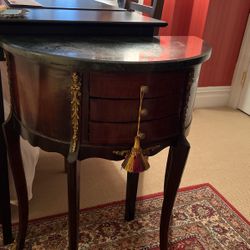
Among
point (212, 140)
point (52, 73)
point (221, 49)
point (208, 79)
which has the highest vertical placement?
point (52, 73)

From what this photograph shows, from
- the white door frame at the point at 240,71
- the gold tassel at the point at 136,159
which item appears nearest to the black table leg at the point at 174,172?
the gold tassel at the point at 136,159

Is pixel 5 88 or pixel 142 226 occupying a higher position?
pixel 5 88

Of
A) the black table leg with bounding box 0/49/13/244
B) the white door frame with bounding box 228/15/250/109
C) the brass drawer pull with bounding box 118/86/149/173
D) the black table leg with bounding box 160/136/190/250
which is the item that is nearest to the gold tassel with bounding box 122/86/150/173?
the brass drawer pull with bounding box 118/86/149/173

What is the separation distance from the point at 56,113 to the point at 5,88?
590 millimetres

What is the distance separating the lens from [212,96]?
258 cm

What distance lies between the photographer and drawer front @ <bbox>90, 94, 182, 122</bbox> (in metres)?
0.71

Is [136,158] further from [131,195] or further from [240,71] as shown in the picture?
[240,71]

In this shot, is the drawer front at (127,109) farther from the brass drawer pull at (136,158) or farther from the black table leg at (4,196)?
the black table leg at (4,196)

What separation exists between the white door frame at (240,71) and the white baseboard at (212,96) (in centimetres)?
5

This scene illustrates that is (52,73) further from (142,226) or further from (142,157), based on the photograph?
(142,226)

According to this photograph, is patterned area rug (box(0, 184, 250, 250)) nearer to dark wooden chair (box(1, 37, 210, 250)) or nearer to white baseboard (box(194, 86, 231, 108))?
dark wooden chair (box(1, 37, 210, 250))

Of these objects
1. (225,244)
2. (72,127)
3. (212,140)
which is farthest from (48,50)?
(212,140)

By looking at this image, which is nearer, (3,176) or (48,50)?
(48,50)

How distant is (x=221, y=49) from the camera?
2.43 meters
